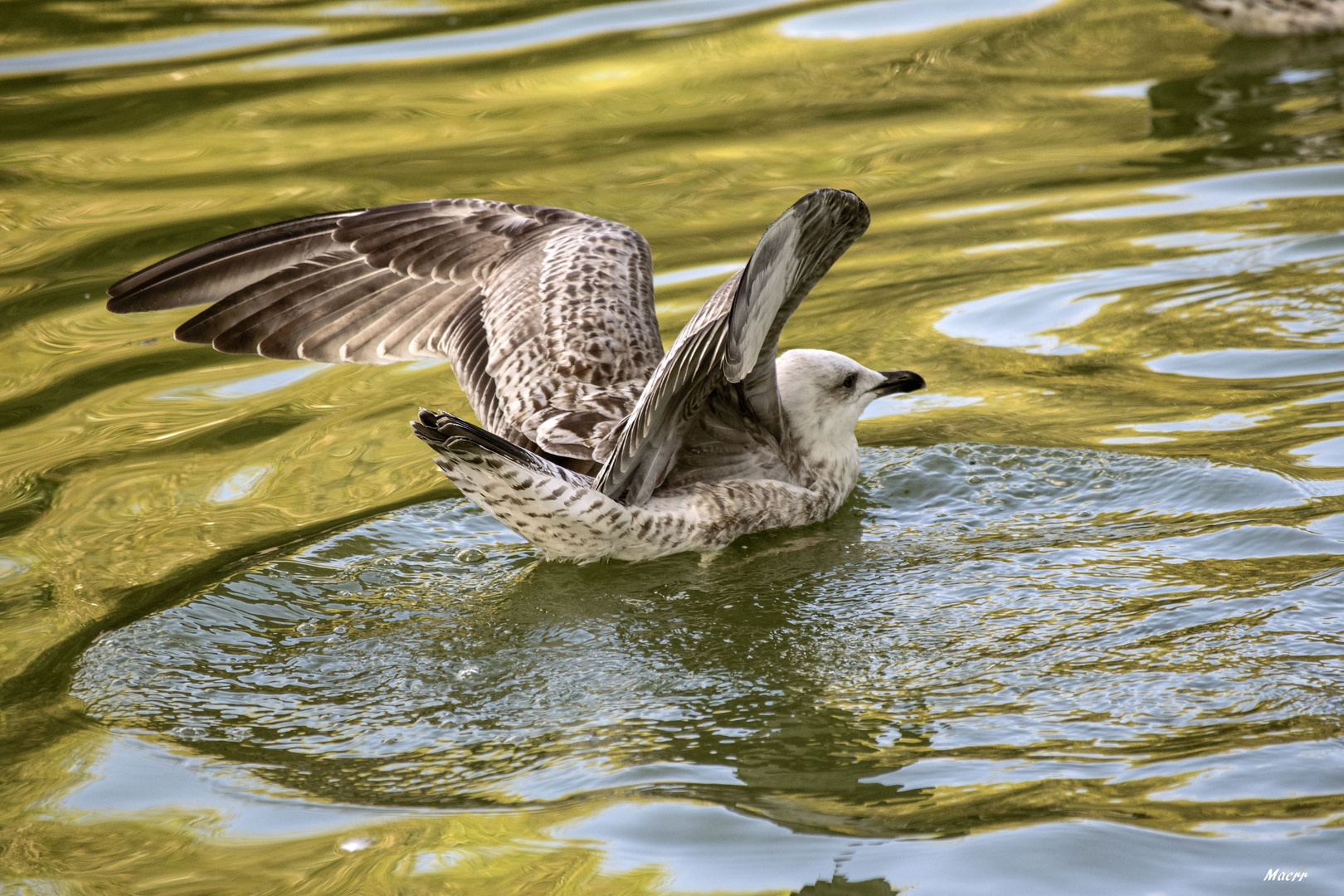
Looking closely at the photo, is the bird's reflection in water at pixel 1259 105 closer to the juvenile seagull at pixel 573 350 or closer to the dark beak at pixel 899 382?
the dark beak at pixel 899 382

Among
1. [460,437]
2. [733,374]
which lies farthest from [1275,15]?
[460,437]

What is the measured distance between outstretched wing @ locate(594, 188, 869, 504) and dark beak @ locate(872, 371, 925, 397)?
17.4 inches

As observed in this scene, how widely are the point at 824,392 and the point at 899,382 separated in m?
0.30

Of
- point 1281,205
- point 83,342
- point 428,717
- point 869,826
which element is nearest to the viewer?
point 869,826

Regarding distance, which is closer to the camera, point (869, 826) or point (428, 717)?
point (869, 826)

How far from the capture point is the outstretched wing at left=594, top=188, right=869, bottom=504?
13.4 ft

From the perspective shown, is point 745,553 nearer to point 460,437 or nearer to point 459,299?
point 460,437

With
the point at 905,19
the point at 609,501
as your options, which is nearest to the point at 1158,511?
the point at 609,501

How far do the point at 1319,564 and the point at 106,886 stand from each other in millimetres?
3431

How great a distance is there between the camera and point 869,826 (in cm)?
338

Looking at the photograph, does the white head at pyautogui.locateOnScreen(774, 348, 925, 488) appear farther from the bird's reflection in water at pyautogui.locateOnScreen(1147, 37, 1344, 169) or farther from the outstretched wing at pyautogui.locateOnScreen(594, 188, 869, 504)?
the bird's reflection in water at pyautogui.locateOnScreen(1147, 37, 1344, 169)

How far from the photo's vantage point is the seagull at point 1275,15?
10.4 m

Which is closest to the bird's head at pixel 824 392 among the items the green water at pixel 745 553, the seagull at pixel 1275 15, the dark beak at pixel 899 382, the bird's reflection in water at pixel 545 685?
the dark beak at pixel 899 382

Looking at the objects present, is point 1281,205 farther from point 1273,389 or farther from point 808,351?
point 808,351
